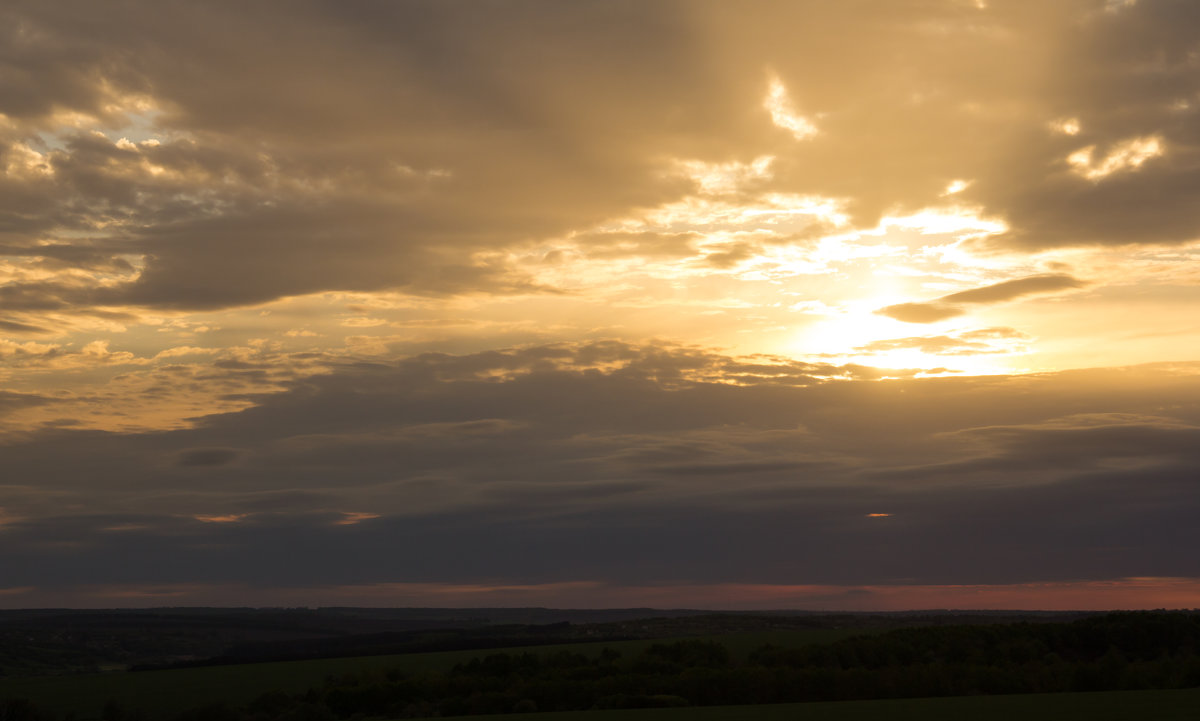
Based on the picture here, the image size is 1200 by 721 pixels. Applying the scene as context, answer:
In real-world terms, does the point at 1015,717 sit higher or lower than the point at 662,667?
higher

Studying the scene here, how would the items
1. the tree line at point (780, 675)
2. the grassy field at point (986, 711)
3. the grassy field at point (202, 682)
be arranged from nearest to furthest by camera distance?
the grassy field at point (986, 711), the tree line at point (780, 675), the grassy field at point (202, 682)

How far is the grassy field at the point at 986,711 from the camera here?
113 feet

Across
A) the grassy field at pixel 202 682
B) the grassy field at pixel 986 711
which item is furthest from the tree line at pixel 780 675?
the grassy field at pixel 986 711

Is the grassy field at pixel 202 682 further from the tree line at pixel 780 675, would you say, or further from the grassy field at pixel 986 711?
the grassy field at pixel 986 711

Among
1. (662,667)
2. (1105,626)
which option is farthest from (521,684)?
(1105,626)

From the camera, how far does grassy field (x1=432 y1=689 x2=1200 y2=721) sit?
34500mm

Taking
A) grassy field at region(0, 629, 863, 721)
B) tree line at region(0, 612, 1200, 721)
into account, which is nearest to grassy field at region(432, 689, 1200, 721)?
tree line at region(0, 612, 1200, 721)

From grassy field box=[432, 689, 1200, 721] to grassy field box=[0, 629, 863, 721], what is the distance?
5405 centimetres

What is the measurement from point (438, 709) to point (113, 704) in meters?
31.5

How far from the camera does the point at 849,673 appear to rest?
66250 millimetres

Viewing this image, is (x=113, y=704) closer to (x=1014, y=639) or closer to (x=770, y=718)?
(x=770, y=718)

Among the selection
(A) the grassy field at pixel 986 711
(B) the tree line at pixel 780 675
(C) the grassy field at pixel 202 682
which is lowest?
(C) the grassy field at pixel 202 682

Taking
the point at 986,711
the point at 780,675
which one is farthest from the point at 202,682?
the point at 986,711

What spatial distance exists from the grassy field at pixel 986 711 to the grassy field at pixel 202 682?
177 ft
